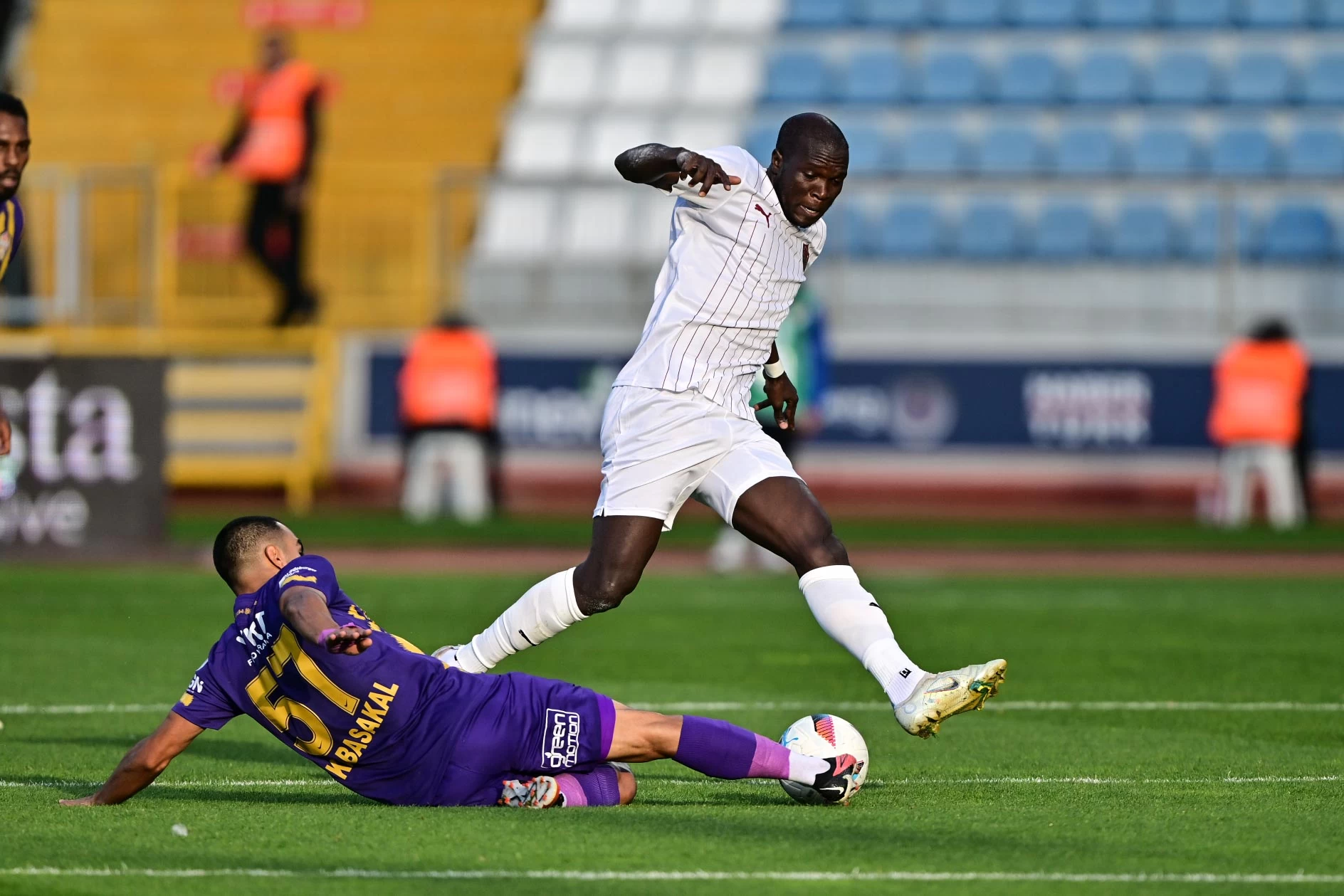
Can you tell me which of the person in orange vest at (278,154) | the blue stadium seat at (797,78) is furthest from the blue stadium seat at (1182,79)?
the person in orange vest at (278,154)

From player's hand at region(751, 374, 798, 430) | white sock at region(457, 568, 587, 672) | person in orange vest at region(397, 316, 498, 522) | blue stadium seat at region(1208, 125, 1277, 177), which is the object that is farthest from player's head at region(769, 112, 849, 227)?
blue stadium seat at region(1208, 125, 1277, 177)

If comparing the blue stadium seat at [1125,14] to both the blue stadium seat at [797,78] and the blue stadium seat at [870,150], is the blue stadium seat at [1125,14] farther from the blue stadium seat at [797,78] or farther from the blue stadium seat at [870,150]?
the blue stadium seat at [797,78]

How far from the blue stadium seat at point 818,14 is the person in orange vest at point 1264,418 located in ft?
24.8

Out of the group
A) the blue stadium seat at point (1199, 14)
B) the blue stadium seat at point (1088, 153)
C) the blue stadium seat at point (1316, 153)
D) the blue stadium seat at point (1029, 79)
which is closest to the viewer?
the blue stadium seat at point (1316, 153)

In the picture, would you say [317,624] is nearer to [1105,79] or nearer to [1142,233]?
[1142,233]

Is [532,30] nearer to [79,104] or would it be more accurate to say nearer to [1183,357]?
[79,104]

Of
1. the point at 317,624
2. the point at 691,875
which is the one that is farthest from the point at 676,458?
the point at 691,875

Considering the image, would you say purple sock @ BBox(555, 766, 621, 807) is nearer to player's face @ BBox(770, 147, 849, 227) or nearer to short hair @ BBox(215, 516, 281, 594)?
short hair @ BBox(215, 516, 281, 594)

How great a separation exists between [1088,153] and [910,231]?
2435 millimetres

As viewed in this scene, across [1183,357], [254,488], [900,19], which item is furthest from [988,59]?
[254,488]

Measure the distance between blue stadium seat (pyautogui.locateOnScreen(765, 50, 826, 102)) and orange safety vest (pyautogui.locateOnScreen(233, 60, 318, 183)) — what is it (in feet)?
20.3

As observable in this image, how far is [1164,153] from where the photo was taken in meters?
22.6

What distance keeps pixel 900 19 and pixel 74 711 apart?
17998mm

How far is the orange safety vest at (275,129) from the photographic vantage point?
20.1m
